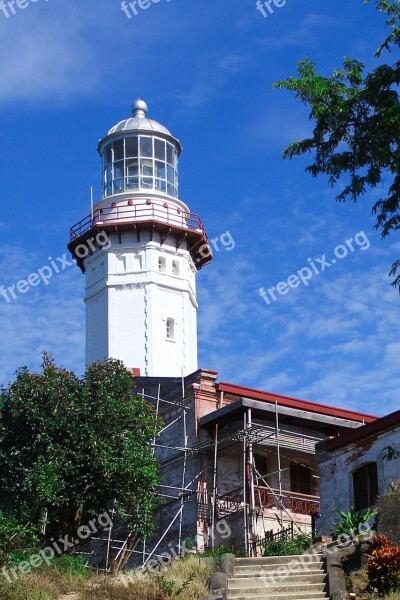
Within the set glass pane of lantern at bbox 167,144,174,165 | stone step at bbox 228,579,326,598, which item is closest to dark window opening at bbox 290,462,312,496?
stone step at bbox 228,579,326,598

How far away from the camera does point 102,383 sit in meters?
35.6

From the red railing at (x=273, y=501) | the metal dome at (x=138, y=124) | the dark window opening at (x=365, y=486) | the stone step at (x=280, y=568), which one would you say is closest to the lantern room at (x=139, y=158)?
the metal dome at (x=138, y=124)

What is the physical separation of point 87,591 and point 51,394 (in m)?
9.11

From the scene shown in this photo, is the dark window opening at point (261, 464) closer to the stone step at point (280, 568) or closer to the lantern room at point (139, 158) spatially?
the stone step at point (280, 568)

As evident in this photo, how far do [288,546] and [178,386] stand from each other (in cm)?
1073

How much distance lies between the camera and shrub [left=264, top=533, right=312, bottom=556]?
3225 cm

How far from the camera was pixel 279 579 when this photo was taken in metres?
25.9

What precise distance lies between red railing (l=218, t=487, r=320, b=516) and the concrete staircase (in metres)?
12.1

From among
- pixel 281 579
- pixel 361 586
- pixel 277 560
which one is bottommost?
pixel 361 586

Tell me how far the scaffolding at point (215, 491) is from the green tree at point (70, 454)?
3.37 meters

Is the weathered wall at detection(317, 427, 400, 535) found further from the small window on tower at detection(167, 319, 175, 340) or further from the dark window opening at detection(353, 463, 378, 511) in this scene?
the small window on tower at detection(167, 319, 175, 340)

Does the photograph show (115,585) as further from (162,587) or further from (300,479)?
(300,479)

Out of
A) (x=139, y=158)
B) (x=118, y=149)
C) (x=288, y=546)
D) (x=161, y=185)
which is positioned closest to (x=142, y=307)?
(x=161, y=185)

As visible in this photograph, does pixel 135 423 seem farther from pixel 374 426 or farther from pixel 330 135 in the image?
pixel 330 135
